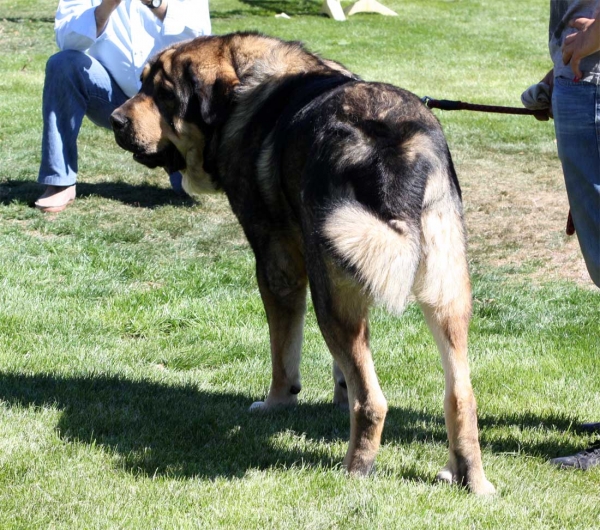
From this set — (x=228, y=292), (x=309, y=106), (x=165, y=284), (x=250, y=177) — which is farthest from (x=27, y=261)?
(x=309, y=106)

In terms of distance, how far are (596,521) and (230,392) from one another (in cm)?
201

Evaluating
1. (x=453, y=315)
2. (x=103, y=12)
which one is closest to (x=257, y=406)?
(x=453, y=315)

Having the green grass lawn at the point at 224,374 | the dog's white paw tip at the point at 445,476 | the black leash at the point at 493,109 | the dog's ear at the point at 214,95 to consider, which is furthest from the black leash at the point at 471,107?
the dog's white paw tip at the point at 445,476

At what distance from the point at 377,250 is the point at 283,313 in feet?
3.93

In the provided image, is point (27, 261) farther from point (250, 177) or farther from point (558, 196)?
point (558, 196)

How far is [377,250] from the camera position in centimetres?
299

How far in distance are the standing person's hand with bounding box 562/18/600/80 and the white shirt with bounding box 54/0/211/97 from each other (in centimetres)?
435

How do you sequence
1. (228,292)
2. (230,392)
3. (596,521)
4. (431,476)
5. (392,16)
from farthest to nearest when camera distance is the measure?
1. (392,16)
2. (228,292)
3. (230,392)
4. (431,476)
5. (596,521)

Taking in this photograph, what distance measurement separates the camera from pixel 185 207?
7984mm

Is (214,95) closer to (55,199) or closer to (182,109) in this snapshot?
(182,109)

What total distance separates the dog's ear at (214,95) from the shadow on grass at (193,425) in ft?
4.58

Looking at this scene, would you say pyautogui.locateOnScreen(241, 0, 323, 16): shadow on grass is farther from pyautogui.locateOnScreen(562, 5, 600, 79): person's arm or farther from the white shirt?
pyautogui.locateOnScreen(562, 5, 600, 79): person's arm

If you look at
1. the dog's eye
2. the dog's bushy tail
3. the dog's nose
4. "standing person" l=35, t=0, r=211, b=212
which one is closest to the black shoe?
the dog's bushy tail

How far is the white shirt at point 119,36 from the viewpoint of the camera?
7.42 m
